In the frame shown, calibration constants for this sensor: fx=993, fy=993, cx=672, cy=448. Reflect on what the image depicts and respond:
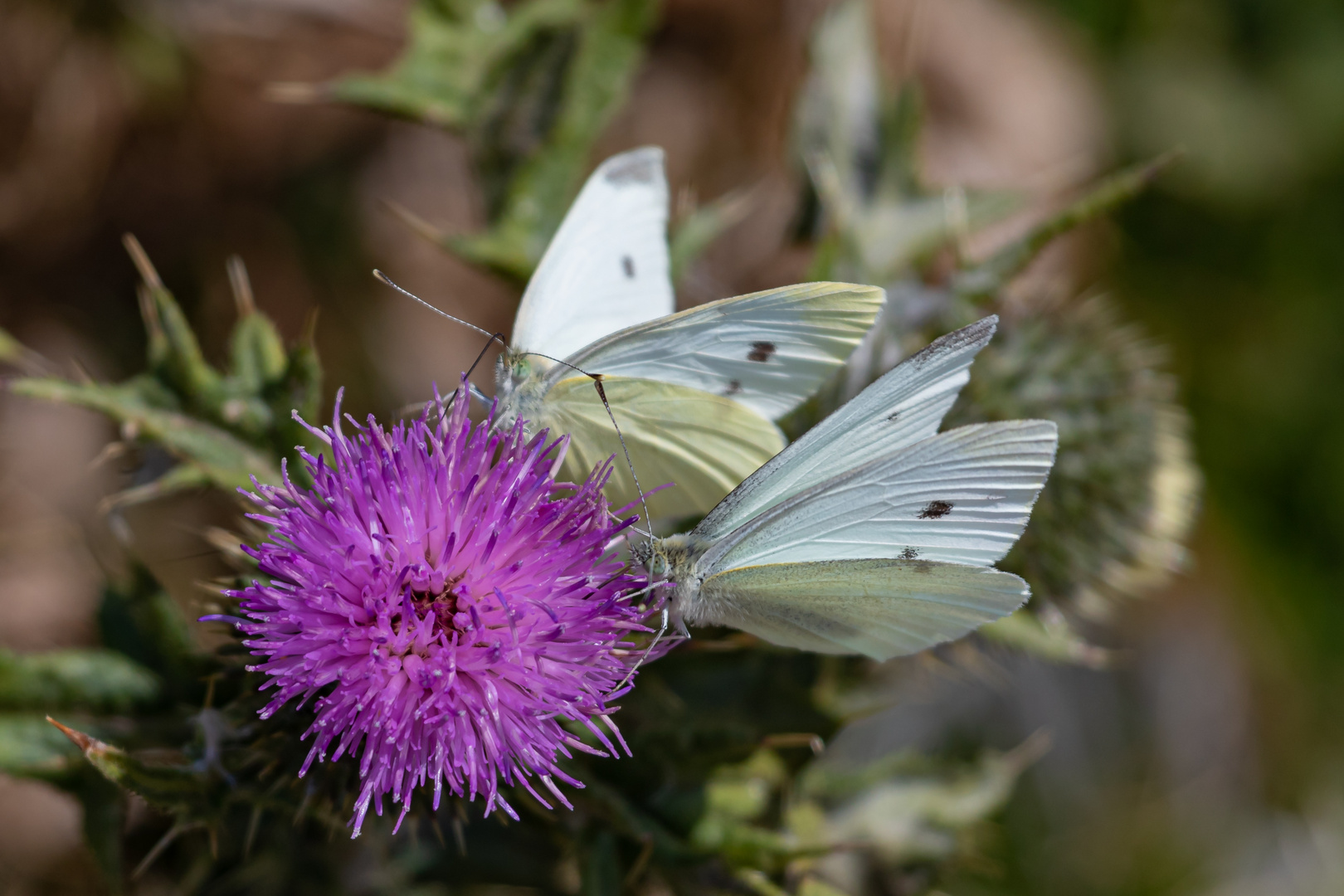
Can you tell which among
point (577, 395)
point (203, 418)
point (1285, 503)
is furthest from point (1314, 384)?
point (203, 418)

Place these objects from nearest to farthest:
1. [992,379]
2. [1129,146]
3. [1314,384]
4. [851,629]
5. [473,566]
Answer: [473,566] → [851,629] → [992,379] → [1314,384] → [1129,146]

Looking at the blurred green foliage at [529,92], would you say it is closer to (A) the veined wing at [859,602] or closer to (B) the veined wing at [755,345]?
(B) the veined wing at [755,345]

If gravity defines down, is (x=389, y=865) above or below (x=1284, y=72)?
below

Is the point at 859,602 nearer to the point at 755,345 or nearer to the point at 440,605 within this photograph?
the point at 755,345

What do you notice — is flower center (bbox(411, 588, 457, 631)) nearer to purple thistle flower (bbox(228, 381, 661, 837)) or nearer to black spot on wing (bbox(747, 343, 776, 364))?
purple thistle flower (bbox(228, 381, 661, 837))

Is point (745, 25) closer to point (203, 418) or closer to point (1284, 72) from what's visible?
point (1284, 72)

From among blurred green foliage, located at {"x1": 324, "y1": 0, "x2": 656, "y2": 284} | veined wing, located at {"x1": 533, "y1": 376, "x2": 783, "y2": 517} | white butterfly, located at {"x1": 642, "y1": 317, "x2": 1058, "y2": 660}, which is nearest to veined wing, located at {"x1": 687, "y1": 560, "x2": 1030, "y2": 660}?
white butterfly, located at {"x1": 642, "y1": 317, "x2": 1058, "y2": 660}

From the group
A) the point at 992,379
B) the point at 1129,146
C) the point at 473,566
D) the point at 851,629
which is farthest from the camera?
the point at 1129,146

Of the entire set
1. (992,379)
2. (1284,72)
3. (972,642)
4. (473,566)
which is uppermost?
(1284,72)
